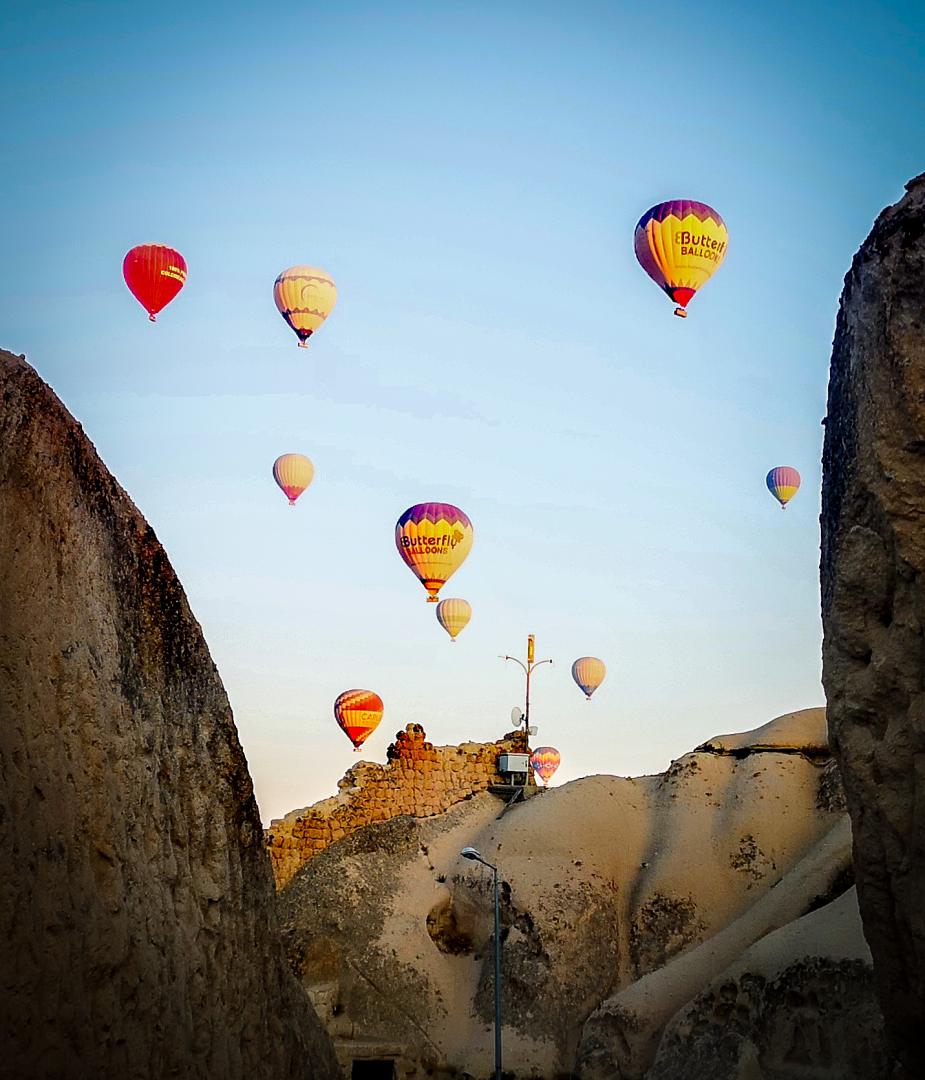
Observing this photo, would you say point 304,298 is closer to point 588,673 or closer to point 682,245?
point 682,245

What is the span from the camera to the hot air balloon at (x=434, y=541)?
1439 inches

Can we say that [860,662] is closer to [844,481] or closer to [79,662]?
[844,481]

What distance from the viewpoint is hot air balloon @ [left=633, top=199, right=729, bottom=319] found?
29.4 metres

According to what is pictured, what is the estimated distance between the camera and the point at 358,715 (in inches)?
1503

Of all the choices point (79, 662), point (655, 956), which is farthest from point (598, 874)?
point (79, 662)

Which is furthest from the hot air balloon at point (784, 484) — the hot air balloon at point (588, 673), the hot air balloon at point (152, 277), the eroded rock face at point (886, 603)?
the eroded rock face at point (886, 603)

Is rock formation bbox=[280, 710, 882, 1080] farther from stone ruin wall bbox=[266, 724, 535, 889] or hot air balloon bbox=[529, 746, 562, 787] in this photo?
hot air balloon bbox=[529, 746, 562, 787]

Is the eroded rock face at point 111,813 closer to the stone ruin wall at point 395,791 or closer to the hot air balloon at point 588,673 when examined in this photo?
the stone ruin wall at point 395,791

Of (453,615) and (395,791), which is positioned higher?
(453,615)

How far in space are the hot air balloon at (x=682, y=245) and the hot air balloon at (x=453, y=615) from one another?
16.0 m

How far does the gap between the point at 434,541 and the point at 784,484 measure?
488 inches

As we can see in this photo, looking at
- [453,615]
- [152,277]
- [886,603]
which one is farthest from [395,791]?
[886,603]

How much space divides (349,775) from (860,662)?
83.5ft

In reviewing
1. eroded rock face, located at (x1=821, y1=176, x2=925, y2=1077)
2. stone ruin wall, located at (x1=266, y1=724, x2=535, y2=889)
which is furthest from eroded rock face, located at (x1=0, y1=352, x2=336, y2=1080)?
stone ruin wall, located at (x1=266, y1=724, x2=535, y2=889)
